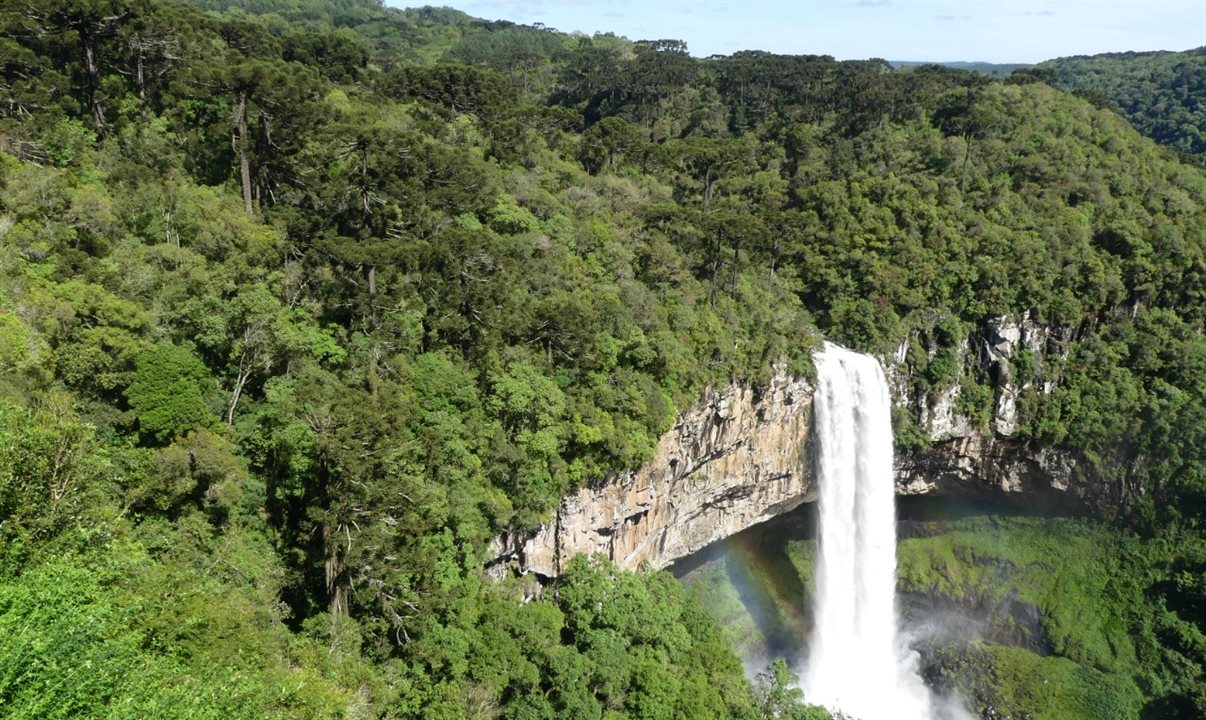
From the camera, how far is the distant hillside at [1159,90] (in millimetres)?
72062

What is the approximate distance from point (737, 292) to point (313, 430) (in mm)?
22560

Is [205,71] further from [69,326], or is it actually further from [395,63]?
[395,63]

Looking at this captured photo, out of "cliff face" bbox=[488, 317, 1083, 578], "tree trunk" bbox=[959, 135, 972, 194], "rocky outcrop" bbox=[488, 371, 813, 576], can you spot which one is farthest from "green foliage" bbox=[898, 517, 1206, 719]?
"tree trunk" bbox=[959, 135, 972, 194]

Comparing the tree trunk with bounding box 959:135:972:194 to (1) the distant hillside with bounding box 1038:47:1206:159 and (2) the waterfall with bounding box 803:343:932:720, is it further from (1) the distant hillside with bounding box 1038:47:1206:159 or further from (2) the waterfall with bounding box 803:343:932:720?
(1) the distant hillside with bounding box 1038:47:1206:159

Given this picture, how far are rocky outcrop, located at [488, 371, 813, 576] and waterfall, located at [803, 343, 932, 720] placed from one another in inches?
54.5

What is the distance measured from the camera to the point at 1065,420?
38844 millimetres

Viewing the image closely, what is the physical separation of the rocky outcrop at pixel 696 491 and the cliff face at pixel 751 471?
6 centimetres

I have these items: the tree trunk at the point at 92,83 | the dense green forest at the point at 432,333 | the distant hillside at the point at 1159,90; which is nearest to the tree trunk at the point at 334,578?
the dense green forest at the point at 432,333

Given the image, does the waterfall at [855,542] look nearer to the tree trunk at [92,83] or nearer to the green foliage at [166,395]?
the green foliage at [166,395]

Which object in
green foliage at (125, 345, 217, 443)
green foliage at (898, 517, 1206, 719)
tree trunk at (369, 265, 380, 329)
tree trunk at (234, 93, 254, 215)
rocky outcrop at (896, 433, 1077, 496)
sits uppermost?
tree trunk at (234, 93, 254, 215)

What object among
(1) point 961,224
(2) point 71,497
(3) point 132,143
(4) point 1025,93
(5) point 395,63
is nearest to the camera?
(2) point 71,497

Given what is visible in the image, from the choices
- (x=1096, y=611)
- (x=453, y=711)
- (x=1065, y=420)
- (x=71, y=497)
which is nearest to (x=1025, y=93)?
(x=1065, y=420)

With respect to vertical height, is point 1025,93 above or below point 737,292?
above

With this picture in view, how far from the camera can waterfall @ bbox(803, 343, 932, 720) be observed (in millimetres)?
35500
